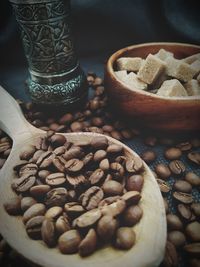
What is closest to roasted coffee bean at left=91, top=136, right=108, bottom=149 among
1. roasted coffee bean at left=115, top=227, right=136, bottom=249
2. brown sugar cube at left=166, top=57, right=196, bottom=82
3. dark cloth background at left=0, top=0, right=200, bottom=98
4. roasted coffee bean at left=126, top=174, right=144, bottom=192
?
roasted coffee bean at left=126, top=174, right=144, bottom=192

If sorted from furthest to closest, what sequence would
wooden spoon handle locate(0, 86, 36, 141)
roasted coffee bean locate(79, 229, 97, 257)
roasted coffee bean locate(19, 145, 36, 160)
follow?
wooden spoon handle locate(0, 86, 36, 141), roasted coffee bean locate(19, 145, 36, 160), roasted coffee bean locate(79, 229, 97, 257)

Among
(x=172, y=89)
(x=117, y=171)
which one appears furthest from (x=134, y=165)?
(x=172, y=89)

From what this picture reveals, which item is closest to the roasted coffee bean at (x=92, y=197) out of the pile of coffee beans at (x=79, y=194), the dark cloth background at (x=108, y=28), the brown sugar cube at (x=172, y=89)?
the pile of coffee beans at (x=79, y=194)

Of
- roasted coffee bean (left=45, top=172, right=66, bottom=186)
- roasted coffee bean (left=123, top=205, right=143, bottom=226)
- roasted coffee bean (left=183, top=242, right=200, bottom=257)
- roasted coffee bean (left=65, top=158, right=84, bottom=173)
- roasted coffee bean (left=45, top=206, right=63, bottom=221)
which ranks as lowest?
roasted coffee bean (left=183, top=242, right=200, bottom=257)

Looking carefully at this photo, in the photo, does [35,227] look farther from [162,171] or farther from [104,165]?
[162,171]

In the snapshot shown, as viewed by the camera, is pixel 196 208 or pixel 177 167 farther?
pixel 177 167

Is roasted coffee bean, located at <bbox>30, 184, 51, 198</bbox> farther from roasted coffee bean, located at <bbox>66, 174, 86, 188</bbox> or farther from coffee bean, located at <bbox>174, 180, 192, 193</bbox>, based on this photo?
coffee bean, located at <bbox>174, 180, 192, 193</bbox>

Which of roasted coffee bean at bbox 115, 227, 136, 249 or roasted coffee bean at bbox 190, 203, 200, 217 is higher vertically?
roasted coffee bean at bbox 115, 227, 136, 249

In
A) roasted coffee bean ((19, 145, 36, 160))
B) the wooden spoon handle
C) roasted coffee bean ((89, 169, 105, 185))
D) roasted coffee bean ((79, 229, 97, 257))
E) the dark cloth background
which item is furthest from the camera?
the dark cloth background
